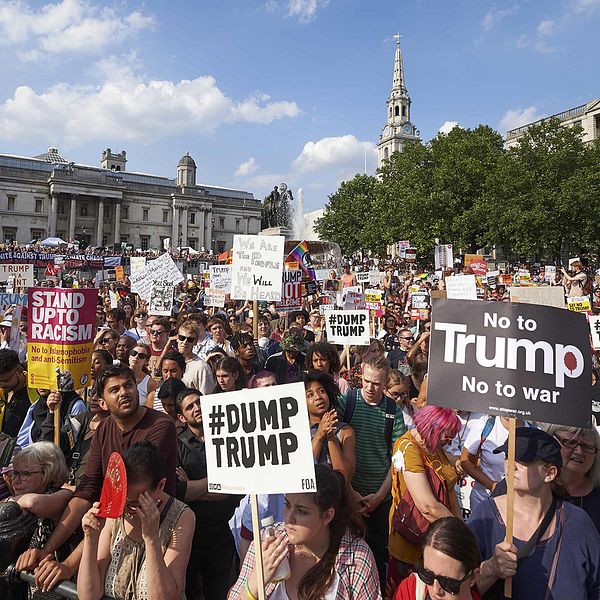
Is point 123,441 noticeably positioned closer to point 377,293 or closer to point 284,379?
point 284,379

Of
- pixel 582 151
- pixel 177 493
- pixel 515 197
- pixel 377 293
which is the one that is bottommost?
pixel 177 493

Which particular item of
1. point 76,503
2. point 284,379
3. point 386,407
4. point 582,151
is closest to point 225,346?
point 284,379

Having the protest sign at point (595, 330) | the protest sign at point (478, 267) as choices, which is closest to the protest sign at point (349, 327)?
the protest sign at point (595, 330)

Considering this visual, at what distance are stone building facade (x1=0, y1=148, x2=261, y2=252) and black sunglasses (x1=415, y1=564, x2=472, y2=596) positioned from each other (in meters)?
78.5

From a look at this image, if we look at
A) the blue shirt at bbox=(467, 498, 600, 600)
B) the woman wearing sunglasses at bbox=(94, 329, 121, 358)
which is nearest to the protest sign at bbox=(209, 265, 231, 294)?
the woman wearing sunglasses at bbox=(94, 329, 121, 358)

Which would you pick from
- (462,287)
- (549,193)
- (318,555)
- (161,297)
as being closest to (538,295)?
(318,555)

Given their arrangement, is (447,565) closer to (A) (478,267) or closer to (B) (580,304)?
(B) (580,304)

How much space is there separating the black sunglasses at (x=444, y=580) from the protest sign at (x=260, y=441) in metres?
0.58

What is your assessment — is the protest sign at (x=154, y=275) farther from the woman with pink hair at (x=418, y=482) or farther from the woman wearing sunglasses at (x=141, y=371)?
the woman with pink hair at (x=418, y=482)

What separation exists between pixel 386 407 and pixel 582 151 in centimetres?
Answer: 3643

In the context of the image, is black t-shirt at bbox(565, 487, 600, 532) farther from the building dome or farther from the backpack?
the building dome

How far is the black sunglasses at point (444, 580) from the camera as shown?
224 centimetres

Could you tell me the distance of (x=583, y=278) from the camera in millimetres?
14883

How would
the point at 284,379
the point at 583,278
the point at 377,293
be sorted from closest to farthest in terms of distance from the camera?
the point at 284,379
the point at 377,293
the point at 583,278
